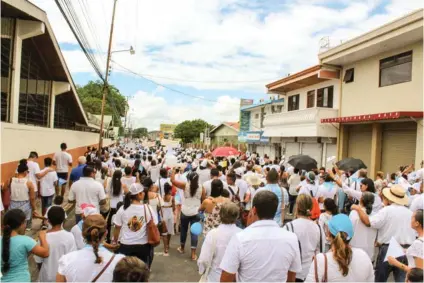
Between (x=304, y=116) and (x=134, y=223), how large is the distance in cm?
1570

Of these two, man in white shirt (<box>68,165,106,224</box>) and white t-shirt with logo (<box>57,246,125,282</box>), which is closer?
white t-shirt with logo (<box>57,246,125,282</box>)

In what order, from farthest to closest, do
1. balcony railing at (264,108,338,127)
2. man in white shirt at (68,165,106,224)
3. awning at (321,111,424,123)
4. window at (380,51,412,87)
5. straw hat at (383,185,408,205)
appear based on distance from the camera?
1. balcony railing at (264,108,338,127)
2. window at (380,51,412,87)
3. awning at (321,111,424,123)
4. man in white shirt at (68,165,106,224)
5. straw hat at (383,185,408,205)

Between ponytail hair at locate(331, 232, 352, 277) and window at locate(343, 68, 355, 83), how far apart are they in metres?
15.1

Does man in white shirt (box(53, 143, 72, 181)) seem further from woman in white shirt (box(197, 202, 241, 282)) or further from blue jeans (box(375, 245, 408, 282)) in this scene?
blue jeans (box(375, 245, 408, 282))

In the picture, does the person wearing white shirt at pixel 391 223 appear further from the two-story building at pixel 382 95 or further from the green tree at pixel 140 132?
the green tree at pixel 140 132

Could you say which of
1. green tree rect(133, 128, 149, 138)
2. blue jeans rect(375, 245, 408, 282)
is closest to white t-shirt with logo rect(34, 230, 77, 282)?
blue jeans rect(375, 245, 408, 282)

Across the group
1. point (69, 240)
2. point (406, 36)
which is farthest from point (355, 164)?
point (69, 240)

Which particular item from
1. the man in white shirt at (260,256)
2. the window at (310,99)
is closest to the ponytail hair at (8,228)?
the man in white shirt at (260,256)

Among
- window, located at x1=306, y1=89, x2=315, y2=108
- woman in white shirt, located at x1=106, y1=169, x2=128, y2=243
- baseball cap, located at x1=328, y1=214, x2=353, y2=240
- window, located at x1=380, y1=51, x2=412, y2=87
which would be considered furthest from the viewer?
window, located at x1=306, y1=89, x2=315, y2=108

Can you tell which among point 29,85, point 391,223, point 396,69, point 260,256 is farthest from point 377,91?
point 29,85

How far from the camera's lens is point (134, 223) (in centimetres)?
442

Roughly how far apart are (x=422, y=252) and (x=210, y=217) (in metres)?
2.54

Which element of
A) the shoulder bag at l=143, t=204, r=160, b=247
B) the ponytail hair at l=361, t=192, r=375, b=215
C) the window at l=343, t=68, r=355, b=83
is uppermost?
the window at l=343, t=68, r=355, b=83

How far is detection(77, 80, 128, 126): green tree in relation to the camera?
5628cm
